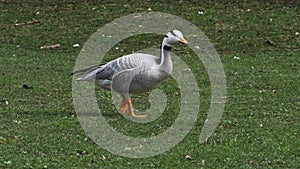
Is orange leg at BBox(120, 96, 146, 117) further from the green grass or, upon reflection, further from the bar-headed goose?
the green grass

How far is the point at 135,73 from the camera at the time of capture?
9703 millimetres

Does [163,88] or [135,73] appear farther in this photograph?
[163,88]

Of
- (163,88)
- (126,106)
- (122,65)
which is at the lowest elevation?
(163,88)

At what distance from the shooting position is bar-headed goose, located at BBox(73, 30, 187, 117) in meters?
9.70

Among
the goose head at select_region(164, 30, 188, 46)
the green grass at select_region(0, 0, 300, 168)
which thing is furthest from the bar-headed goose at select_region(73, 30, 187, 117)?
the green grass at select_region(0, 0, 300, 168)

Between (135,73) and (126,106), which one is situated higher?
(135,73)

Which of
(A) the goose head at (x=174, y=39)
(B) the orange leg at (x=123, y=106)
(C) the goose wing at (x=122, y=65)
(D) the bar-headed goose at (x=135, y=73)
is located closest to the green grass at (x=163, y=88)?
(B) the orange leg at (x=123, y=106)

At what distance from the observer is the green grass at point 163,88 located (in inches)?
313

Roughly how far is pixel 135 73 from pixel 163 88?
2485mm

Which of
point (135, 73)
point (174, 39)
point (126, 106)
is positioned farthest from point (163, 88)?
point (135, 73)

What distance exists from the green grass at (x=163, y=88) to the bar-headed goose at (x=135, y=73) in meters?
0.40

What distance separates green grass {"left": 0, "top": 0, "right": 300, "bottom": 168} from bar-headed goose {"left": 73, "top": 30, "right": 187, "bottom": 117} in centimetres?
40

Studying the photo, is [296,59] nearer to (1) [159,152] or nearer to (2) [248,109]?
(2) [248,109]

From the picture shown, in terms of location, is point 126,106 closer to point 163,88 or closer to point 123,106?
point 123,106
